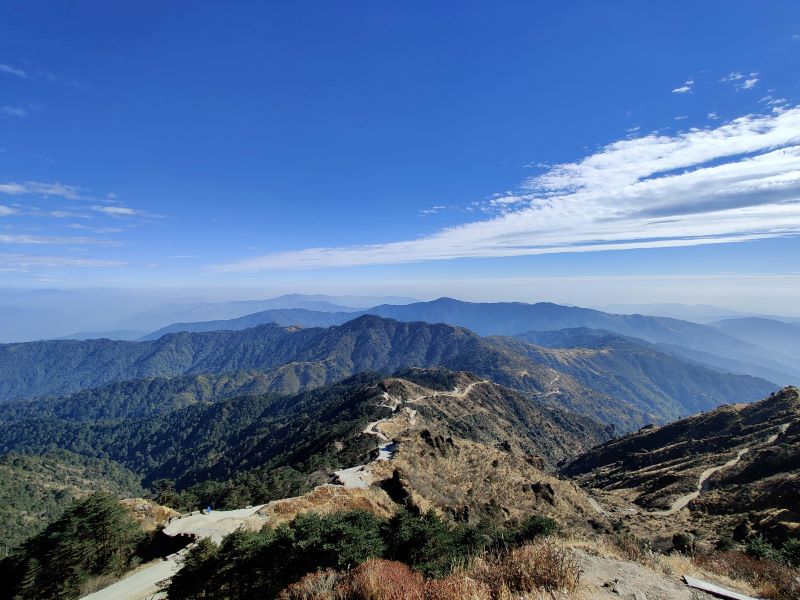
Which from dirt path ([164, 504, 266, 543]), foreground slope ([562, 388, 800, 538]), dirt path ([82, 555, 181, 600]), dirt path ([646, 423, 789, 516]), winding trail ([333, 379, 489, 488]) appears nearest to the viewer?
dirt path ([82, 555, 181, 600])

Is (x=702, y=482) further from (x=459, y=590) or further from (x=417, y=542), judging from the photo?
(x=459, y=590)

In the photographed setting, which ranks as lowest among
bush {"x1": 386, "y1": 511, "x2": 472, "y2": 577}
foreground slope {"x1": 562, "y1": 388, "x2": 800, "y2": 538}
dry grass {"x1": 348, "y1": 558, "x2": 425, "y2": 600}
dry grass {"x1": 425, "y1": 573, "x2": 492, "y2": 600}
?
foreground slope {"x1": 562, "y1": 388, "x2": 800, "y2": 538}

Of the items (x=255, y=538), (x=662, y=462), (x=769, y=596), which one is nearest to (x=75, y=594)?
(x=255, y=538)

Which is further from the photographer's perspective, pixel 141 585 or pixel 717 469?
pixel 717 469

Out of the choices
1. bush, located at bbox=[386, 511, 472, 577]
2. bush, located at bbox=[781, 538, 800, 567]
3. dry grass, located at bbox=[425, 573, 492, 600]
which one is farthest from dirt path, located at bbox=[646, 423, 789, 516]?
dry grass, located at bbox=[425, 573, 492, 600]

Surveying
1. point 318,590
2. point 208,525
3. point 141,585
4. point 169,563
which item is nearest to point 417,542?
point 318,590

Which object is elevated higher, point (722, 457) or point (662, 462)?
A: point (722, 457)

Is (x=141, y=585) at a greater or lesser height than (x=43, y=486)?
greater

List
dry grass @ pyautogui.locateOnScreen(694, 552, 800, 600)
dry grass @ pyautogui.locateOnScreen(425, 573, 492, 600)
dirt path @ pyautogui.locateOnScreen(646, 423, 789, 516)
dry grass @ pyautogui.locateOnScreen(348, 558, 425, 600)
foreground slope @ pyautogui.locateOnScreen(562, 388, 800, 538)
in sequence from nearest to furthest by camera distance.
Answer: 1. dry grass @ pyautogui.locateOnScreen(425, 573, 492, 600)
2. dry grass @ pyautogui.locateOnScreen(348, 558, 425, 600)
3. dry grass @ pyautogui.locateOnScreen(694, 552, 800, 600)
4. foreground slope @ pyautogui.locateOnScreen(562, 388, 800, 538)
5. dirt path @ pyautogui.locateOnScreen(646, 423, 789, 516)

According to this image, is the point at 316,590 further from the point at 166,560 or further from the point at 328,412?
the point at 328,412

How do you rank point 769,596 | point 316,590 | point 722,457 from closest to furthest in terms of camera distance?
point 316,590, point 769,596, point 722,457

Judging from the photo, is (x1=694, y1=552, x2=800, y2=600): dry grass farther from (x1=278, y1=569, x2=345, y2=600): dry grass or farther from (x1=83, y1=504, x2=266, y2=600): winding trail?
(x1=83, y1=504, x2=266, y2=600): winding trail
